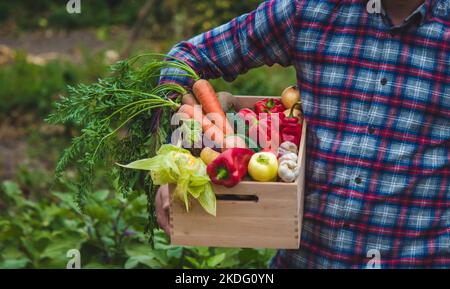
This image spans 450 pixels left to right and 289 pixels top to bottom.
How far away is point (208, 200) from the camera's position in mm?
2395

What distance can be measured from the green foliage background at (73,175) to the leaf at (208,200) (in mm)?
509

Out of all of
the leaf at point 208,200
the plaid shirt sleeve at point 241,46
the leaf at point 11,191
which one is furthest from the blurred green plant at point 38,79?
the leaf at point 208,200

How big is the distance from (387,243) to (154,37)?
7441mm

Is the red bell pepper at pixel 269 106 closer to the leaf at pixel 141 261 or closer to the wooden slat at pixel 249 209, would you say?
the wooden slat at pixel 249 209

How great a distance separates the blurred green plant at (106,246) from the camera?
11.5 ft

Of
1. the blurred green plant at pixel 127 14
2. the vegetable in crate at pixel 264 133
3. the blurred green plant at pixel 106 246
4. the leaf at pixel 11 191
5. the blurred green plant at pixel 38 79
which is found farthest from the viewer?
the blurred green plant at pixel 127 14

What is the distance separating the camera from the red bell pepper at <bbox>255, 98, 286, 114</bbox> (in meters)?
2.74

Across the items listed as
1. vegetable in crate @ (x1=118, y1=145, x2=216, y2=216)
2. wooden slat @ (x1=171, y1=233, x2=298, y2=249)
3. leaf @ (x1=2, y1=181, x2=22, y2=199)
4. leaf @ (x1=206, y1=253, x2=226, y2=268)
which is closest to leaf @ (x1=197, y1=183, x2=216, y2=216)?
vegetable in crate @ (x1=118, y1=145, x2=216, y2=216)

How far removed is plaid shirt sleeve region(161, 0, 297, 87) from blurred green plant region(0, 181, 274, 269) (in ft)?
2.54

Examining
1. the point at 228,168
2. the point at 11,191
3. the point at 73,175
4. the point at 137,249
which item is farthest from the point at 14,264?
the point at 73,175

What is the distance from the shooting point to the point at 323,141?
2682mm

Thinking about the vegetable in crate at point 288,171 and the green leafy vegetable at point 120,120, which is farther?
the green leafy vegetable at point 120,120

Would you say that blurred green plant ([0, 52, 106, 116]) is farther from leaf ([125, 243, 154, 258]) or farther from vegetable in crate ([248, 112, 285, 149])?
vegetable in crate ([248, 112, 285, 149])

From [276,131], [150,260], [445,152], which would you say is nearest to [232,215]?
[276,131]
